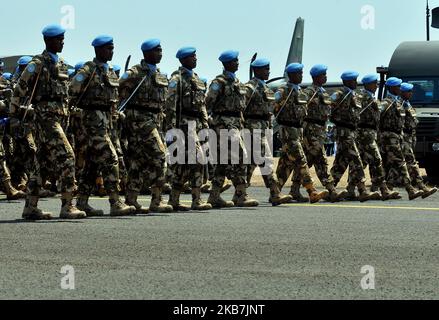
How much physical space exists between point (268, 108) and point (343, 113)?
2.07 metres

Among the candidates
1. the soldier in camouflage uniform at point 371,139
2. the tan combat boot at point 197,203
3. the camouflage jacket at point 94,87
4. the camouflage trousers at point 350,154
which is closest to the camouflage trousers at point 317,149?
the camouflage trousers at point 350,154

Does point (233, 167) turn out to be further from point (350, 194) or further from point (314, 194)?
point (350, 194)

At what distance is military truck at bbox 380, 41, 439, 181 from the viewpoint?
23.2 meters

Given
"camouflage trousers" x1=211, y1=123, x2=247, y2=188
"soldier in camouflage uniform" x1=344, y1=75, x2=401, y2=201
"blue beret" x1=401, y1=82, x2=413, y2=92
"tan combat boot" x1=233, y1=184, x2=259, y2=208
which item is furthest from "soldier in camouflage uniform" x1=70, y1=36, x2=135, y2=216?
"blue beret" x1=401, y1=82, x2=413, y2=92

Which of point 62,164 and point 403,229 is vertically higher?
point 62,164

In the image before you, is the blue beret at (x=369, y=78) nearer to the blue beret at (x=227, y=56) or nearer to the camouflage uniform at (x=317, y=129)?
the camouflage uniform at (x=317, y=129)

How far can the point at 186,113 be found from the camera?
14.6 metres

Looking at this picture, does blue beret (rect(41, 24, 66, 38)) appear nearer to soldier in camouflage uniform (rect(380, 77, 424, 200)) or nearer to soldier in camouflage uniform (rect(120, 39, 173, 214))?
soldier in camouflage uniform (rect(120, 39, 173, 214))

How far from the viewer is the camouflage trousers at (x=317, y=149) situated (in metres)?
17.4

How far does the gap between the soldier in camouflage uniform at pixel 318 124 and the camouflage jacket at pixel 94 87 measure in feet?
16.2

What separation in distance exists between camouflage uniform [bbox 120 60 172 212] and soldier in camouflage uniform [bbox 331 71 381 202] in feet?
15.0

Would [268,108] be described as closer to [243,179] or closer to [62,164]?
[243,179]
